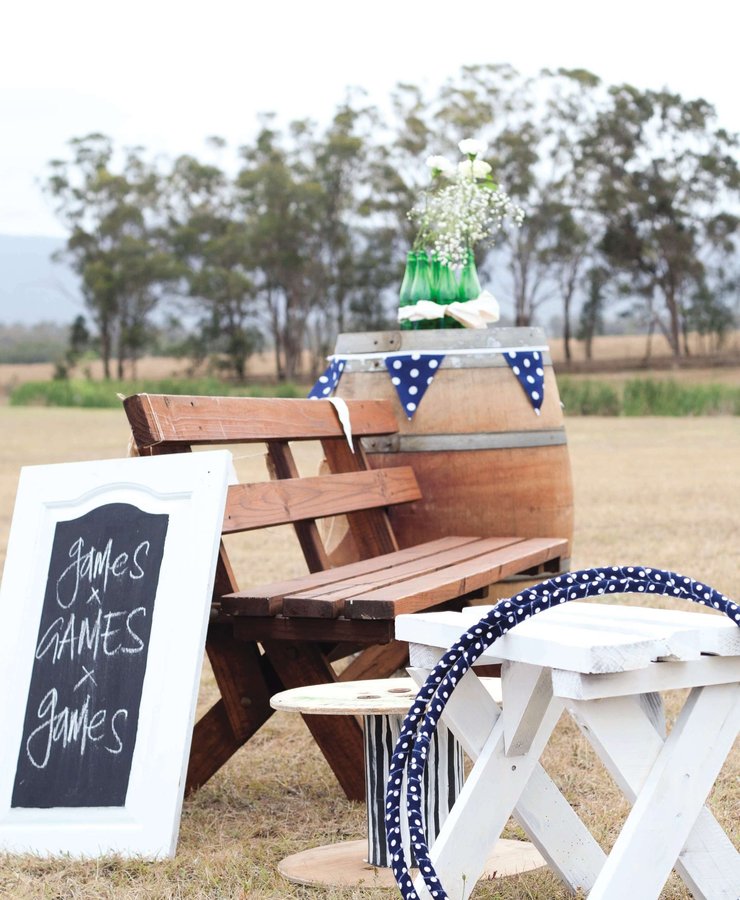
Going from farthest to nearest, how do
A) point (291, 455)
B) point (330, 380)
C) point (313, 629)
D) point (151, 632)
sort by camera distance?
1. point (330, 380)
2. point (291, 455)
3. point (313, 629)
4. point (151, 632)

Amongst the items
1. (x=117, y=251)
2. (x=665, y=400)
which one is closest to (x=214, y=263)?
(x=117, y=251)

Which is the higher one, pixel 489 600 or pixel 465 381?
pixel 465 381

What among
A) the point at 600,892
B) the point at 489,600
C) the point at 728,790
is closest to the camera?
the point at 600,892

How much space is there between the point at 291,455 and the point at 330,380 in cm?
89

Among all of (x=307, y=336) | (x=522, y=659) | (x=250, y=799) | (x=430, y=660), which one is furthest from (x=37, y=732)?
(x=307, y=336)

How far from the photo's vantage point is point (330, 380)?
14.6 ft

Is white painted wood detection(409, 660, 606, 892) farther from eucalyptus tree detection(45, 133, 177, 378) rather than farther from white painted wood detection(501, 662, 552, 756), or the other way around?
eucalyptus tree detection(45, 133, 177, 378)

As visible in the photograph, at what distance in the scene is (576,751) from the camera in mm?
3623

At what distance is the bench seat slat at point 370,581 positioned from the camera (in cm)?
289

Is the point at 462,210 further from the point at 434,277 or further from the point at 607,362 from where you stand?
the point at 607,362

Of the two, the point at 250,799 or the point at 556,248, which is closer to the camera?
the point at 250,799

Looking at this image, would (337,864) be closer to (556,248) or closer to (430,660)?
(430,660)

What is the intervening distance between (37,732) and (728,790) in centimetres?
172

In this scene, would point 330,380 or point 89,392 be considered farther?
point 89,392
